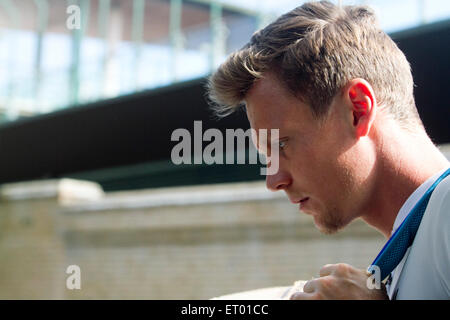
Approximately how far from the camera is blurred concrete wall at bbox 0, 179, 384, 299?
7828mm

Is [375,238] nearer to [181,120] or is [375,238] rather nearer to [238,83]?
[181,120]

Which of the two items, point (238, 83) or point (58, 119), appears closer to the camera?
point (238, 83)

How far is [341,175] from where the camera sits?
1.39 m

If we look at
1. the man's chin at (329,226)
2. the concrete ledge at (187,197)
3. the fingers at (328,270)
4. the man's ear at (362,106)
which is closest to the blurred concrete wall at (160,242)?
the concrete ledge at (187,197)

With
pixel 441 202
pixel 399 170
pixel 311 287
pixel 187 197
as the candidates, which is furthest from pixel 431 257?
pixel 187 197

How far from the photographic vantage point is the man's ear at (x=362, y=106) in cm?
135

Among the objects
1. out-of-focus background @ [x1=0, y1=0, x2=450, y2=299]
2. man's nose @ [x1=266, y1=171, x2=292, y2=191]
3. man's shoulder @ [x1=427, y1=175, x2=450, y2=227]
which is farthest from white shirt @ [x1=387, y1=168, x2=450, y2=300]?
out-of-focus background @ [x1=0, y1=0, x2=450, y2=299]

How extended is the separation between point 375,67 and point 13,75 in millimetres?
13383

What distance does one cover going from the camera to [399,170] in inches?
52.2

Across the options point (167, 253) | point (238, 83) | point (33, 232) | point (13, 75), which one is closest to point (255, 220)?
point (167, 253)

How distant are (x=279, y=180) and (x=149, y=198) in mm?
7789

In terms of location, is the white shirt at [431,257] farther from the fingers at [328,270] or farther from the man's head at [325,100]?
the man's head at [325,100]

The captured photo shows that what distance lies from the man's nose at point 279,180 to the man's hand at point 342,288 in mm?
384

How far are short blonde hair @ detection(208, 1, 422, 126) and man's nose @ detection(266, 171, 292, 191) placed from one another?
177 mm
